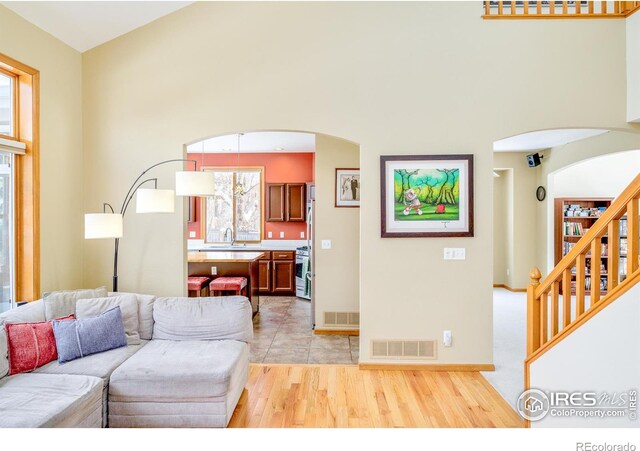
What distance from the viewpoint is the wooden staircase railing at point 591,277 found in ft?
6.80

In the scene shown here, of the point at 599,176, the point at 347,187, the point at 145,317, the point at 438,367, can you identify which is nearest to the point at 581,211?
the point at 599,176

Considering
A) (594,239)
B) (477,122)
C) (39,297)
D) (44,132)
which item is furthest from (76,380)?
(477,122)

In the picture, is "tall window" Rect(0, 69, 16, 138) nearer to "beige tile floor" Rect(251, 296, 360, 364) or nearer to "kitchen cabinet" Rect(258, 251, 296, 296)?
"beige tile floor" Rect(251, 296, 360, 364)

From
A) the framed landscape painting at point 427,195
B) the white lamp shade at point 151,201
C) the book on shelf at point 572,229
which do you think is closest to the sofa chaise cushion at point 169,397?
the white lamp shade at point 151,201

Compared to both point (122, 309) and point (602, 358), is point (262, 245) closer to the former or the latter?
point (122, 309)

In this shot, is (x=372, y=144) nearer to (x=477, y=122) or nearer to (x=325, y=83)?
(x=325, y=83)

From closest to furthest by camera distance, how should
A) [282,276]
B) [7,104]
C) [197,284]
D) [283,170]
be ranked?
[7,104] < [197,284] < [282,276] < [283,170]

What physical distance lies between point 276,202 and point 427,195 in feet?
15.0

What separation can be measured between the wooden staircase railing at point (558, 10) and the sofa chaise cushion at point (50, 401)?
453 centimetres

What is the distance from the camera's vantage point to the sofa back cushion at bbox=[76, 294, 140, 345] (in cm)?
314

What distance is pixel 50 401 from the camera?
219cm

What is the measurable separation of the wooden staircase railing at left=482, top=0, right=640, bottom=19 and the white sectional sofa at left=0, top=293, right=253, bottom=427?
3937mm

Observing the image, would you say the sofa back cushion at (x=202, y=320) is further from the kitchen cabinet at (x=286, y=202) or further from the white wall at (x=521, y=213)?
the white wall at (x=521, y=213)

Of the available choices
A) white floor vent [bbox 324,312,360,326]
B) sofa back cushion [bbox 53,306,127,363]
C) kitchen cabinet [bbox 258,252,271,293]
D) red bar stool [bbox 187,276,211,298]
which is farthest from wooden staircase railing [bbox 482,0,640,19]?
kitchen cabinet [bbox 258,252,271,293]
